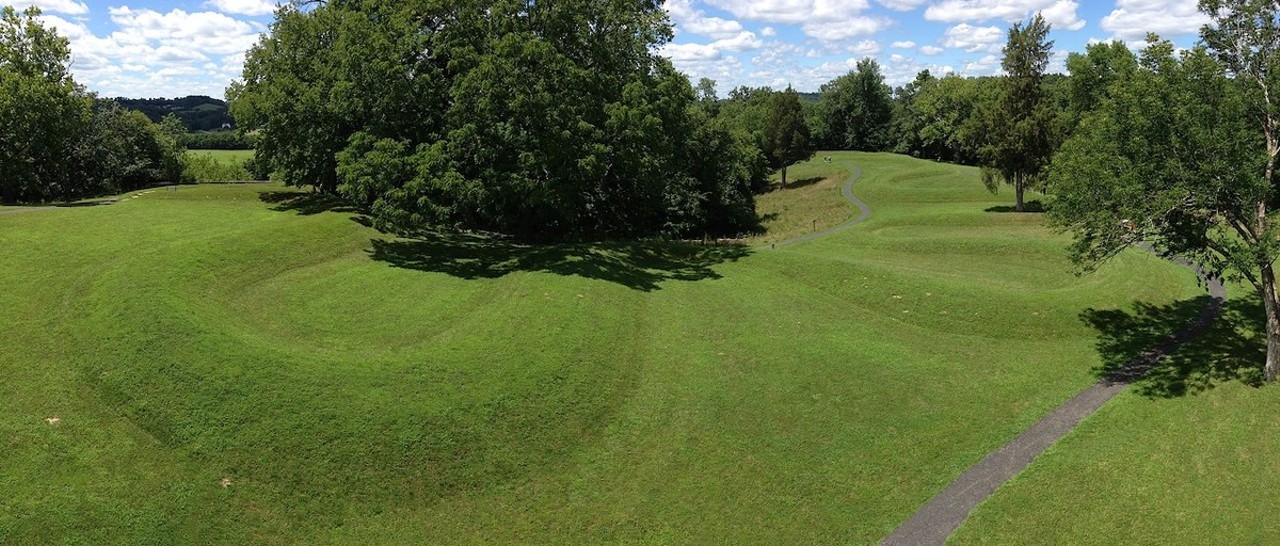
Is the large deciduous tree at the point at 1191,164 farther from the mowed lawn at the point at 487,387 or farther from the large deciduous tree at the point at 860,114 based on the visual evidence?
the large deciduous tree at the point at 860,114

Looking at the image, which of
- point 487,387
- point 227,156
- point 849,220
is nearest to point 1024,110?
point 849,220

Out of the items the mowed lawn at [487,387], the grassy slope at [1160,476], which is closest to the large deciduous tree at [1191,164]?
the grassy slope at [1160,476]

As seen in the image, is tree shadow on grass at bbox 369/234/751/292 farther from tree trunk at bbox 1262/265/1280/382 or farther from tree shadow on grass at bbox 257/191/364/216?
tree trunk at bbox 1262/265/1280/382

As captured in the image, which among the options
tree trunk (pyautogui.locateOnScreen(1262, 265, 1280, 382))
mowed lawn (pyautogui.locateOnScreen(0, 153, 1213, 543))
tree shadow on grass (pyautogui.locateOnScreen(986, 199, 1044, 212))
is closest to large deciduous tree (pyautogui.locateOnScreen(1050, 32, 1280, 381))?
tree trunk (pyautogui.locateOnScreen(1262, 265, 1280, 382))

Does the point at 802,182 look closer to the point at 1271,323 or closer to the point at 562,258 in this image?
the point at 562,258

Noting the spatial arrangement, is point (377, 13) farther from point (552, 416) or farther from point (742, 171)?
point (742, 171)

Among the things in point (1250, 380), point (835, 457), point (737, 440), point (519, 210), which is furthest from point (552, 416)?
point (1250, 380)
